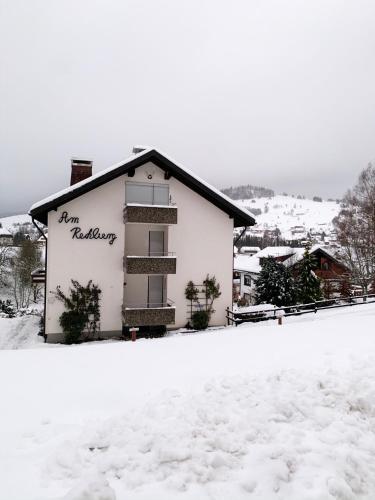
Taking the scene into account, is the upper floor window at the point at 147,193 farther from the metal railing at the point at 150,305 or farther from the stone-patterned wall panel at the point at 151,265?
the metal railing at the point at 150,305

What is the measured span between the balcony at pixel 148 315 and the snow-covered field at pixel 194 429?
8.97 m

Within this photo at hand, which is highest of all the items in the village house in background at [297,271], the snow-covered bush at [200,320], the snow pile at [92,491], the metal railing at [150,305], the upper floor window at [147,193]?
the upper floor window at [147,193]

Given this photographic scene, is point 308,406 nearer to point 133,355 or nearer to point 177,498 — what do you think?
point 177,498

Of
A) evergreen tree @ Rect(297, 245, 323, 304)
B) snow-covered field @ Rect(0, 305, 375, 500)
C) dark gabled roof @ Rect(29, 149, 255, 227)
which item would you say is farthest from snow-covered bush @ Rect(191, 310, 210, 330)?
evergreen tree @ Rect(297, 245, 323, 304)

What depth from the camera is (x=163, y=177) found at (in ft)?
61.8

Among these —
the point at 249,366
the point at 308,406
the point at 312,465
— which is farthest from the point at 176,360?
the point at 312,465

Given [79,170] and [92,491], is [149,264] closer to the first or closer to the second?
[79,170]

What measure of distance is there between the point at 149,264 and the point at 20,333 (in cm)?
897

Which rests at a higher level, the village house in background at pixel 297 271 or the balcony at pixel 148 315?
the village house in background at pixel 297 271

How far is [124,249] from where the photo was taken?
714 inches

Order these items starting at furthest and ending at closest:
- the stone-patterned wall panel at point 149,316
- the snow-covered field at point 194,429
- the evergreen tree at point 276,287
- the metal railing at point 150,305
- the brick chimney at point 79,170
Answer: the evergreen tree at point 276,287 → the brick chimney at point 79,170 → the metal railing at point 150,305 → the stone-patterned wall panel at point 149,316 → the snow-covered field at point 194,429

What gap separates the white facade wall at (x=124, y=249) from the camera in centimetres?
1695

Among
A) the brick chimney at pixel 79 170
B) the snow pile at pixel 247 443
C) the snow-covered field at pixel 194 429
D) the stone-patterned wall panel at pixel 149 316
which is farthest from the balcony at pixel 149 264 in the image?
the snow pile at pixel 247 443

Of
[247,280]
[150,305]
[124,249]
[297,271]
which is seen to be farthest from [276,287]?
[247,280]
